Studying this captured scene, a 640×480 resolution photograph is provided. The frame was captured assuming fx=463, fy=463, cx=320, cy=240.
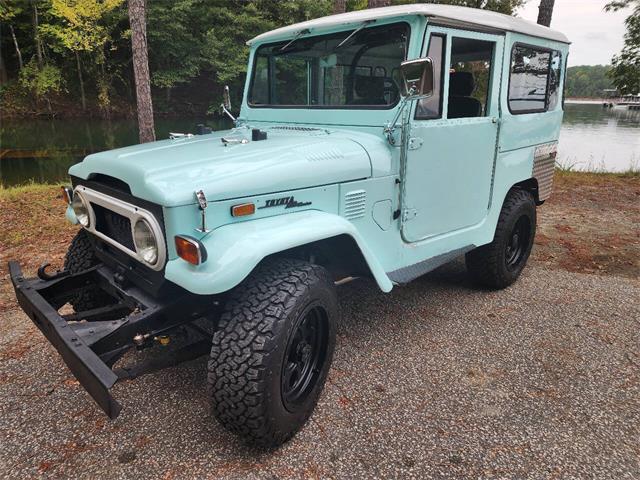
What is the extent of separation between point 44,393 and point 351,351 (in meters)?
1.88

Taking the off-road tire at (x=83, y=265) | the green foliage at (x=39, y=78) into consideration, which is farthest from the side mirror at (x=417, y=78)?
the green foliage at (x=39, y=78)

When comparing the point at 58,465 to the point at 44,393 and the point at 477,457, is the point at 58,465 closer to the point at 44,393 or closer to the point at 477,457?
the point at 44,393

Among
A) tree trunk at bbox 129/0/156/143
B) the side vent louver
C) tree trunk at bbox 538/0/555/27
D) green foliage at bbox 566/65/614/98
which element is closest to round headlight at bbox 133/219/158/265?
the side vent louver

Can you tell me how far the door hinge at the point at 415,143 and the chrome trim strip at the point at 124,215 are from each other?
1.62 m

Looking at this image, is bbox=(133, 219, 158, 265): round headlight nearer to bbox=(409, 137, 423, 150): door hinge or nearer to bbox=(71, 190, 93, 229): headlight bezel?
bbox=(71, 190, 93, 229): headlight bezel

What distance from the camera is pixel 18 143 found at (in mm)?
17359

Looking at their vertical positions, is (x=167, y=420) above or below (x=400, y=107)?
below

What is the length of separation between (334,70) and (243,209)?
1465 mm

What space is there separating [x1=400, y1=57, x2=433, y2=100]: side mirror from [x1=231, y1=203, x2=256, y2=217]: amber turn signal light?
1069mm

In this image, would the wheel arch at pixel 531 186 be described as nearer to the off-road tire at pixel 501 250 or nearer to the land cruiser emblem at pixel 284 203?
the off-road tire at pixel 501 250

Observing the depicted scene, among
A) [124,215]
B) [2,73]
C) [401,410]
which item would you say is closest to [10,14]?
[2,73]

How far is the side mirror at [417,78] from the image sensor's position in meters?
2.40

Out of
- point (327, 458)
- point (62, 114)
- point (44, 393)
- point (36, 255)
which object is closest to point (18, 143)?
point (62, 114)

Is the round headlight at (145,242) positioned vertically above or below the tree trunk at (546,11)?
below
